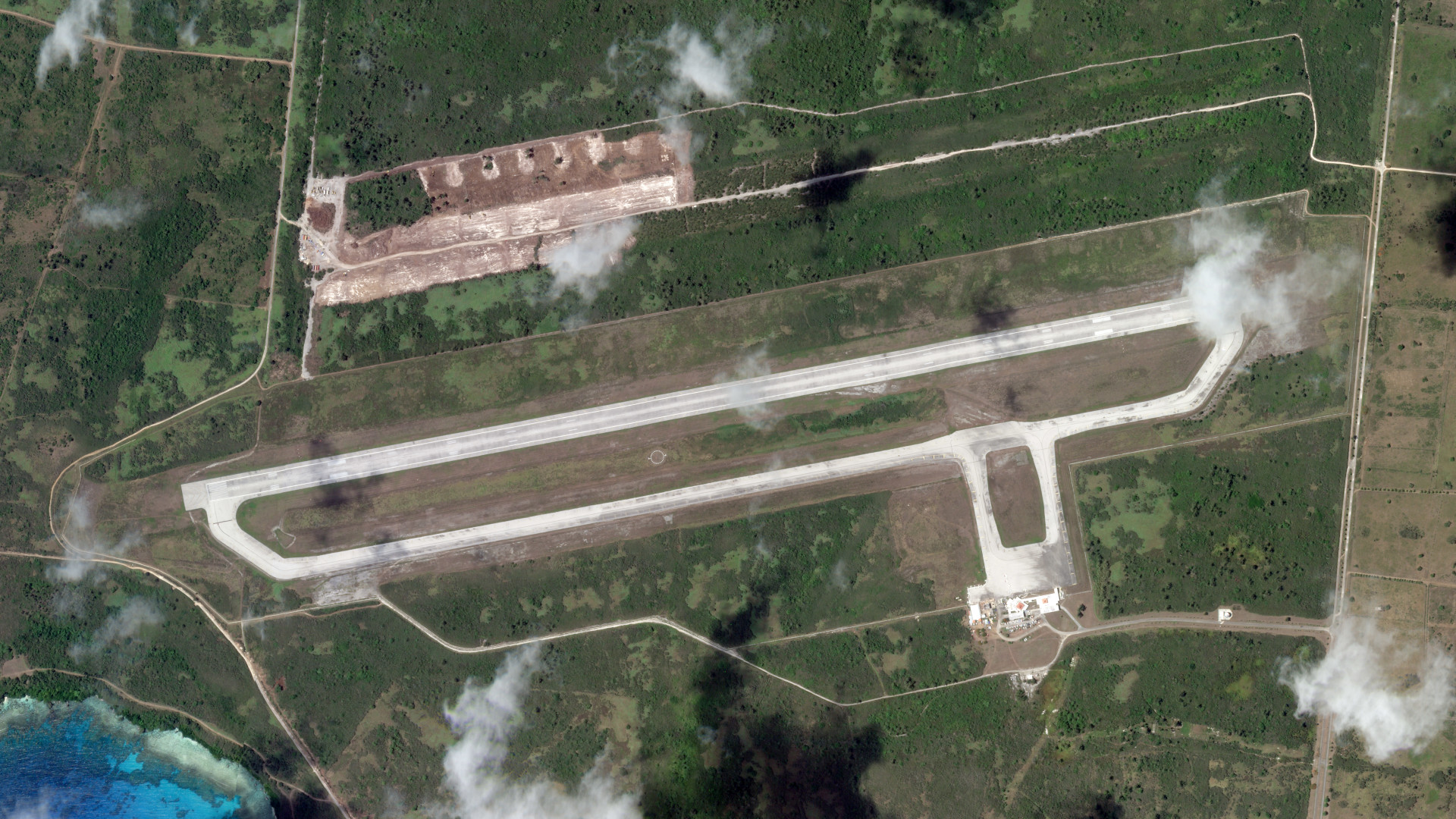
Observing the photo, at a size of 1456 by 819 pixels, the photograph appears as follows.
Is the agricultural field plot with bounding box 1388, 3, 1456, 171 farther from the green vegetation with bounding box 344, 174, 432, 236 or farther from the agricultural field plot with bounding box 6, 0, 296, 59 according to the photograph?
the agricultural field plot with bounding box 6, 0, 296, 59

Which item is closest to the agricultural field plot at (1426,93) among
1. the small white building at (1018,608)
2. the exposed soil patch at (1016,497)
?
the exposed soil patch at (1016,497)

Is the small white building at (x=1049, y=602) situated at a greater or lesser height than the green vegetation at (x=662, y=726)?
greater

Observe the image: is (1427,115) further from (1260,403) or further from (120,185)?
(120,185)

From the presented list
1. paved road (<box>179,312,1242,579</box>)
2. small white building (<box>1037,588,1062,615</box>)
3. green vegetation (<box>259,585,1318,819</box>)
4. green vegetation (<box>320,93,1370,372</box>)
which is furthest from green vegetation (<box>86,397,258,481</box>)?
small white building (<box>1037,588,1062,615</box>)

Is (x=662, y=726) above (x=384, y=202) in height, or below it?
below

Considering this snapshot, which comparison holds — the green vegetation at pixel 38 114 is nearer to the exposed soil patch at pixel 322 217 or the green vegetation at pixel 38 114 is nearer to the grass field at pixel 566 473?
the exposed soil patch at pixel 322 217

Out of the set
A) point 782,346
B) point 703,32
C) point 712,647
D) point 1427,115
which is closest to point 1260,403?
point 1427,115

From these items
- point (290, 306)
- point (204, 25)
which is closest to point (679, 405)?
point (290, 306)

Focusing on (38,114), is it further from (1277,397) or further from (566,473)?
(1277,397)
